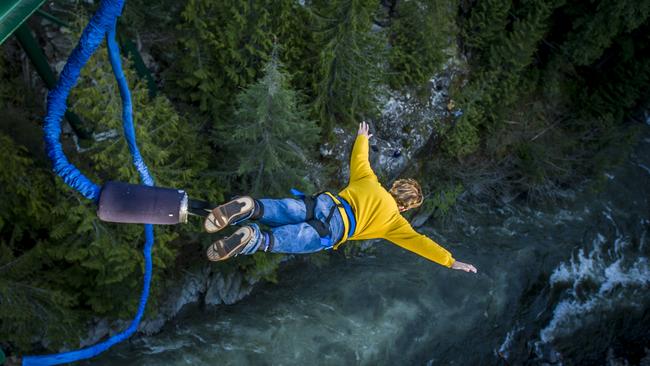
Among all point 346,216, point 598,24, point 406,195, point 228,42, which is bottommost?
point 346,216

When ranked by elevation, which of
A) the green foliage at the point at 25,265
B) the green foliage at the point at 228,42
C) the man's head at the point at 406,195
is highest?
the green foliage at the point at 228,42

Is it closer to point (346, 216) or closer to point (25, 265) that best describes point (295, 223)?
point (346, 216)

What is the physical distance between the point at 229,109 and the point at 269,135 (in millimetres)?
1383

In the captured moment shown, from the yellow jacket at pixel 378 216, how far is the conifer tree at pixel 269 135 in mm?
2341

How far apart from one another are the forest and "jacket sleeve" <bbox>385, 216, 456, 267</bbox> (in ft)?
10.3

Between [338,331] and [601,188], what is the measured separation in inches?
436

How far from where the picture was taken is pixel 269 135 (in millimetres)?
7859

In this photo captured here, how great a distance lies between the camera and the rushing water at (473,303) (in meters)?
9.76

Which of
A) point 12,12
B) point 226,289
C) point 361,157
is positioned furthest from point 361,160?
point 226,289

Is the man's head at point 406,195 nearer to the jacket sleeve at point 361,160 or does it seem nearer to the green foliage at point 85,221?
the jacket sleeve at point 361,160

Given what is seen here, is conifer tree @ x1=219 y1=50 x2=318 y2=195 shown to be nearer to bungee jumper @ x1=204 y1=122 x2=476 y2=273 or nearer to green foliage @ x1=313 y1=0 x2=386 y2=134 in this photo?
green foliage @ x1=313 y1=0 x2=386 y2=134

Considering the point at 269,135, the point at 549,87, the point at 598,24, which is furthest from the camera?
the point at 549,87

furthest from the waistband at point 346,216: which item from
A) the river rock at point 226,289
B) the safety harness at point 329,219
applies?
the river rock at point 226,289

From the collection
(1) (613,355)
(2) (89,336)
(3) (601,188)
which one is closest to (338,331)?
(2) (89,336)
